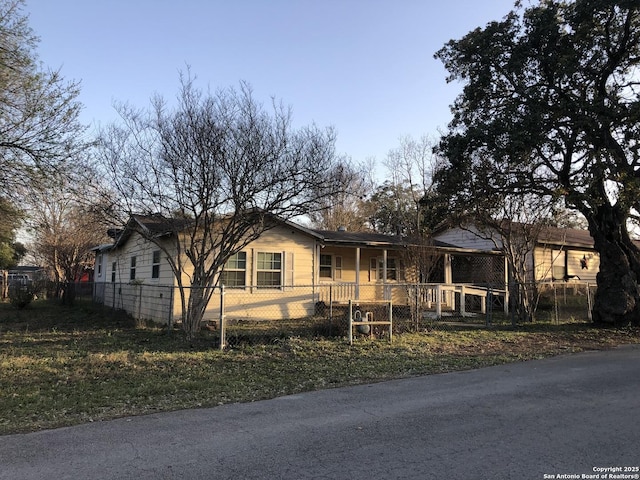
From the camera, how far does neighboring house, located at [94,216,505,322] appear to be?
584 inches

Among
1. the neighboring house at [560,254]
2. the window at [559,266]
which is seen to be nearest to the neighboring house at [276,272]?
the neighboring house at [560,254]

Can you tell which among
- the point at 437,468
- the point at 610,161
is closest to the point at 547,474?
the point at 437,468

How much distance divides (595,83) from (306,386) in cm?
1193

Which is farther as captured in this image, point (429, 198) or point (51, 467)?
point (429, 198)

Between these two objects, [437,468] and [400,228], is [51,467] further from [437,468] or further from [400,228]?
[400,228]

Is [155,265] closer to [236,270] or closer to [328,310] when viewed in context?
[236,270]

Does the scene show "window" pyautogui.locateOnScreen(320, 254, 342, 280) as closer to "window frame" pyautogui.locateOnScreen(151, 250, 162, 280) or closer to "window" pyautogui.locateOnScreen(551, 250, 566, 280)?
"window frame" pyautogui.locateOnScreen(151, 250, 162, 280)

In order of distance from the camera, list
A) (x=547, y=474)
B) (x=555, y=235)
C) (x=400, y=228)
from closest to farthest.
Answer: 1. (x=547, y=474)
2. (x=555, y=235)
3. (x=400, y=228)

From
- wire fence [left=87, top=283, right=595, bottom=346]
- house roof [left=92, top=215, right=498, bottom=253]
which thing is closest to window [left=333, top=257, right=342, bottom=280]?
wire fence [left=87, top=283, right=595, bottom=346]

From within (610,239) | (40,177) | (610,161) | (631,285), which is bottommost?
(631,285)

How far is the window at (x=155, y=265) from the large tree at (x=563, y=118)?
31.4 feet

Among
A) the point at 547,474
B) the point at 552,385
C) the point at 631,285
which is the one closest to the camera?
the point at 547,474

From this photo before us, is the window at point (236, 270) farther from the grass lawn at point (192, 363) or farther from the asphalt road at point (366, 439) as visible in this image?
the asphalt road at point (366, 439)

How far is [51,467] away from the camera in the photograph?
3982mm
